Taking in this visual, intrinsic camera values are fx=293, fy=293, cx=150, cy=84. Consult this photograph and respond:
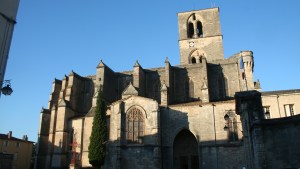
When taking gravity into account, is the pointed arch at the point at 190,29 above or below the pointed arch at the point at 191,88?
above

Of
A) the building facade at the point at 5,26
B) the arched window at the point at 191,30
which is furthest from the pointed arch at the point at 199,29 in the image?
the building facade at the point at 5,26

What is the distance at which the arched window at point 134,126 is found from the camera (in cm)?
2825

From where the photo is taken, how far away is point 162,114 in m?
29.6

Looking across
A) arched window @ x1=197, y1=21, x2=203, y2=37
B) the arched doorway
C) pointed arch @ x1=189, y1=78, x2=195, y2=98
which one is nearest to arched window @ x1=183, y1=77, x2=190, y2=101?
pointed arch @ x1=189, y1=78, x2=195, y2=98

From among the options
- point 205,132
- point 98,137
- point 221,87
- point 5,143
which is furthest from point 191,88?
point 5,143

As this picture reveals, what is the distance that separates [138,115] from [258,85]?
48.4 ft

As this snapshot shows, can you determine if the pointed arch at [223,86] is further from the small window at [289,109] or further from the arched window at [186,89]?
the small window at [289,109]

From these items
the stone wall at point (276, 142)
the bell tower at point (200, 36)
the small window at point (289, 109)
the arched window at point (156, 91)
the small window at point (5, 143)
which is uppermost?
the bell tower at point (200, 36)

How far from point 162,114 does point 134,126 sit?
10.3 feet

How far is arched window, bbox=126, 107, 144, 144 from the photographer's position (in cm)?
2825

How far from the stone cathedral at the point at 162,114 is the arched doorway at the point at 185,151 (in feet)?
0.32

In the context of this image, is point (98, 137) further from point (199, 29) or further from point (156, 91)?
point (199, 29)

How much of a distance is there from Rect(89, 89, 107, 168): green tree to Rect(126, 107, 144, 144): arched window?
8.06ft

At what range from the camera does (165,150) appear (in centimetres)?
2844
